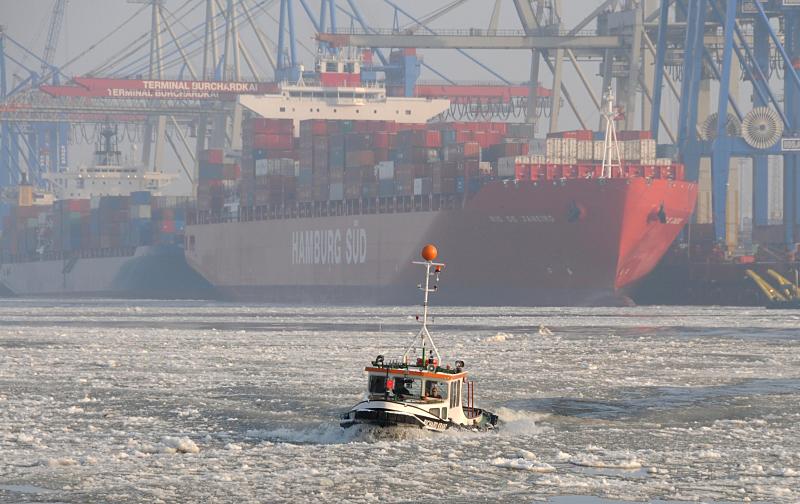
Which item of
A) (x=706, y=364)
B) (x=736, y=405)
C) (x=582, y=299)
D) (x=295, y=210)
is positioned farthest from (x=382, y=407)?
(x=295, y=210)

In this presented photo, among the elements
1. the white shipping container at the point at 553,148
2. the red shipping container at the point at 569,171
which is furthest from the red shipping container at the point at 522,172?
the red shipping container at the point at 569,171

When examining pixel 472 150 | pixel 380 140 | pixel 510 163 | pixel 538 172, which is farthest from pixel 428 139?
pixel 538 172

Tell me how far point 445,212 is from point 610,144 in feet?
40.0

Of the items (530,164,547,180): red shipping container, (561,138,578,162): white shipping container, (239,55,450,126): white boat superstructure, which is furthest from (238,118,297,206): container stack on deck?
(530,164,547,180): red shipping container

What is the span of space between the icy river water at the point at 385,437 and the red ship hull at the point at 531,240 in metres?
23.8

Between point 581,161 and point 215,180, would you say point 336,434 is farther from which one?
point 215,180

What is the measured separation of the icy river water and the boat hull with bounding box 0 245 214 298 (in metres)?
70.7

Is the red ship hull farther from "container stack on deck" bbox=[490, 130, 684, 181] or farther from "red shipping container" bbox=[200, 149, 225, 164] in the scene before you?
"red shipping container" bbox=[200, 149, 225, 164]

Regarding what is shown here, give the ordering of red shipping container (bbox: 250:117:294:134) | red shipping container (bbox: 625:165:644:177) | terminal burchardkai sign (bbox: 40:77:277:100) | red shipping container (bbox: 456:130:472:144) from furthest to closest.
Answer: terminal burchardkai sign (bbox: 40:77:277:100) → red shipping container (bbox: 250:117:294:134) → red shipping container (bbox: 456:130:472:144) → red shipping container (bbox: 625:165:644:177)

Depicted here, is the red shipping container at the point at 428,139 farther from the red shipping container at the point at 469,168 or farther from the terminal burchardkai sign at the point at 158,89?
the terminal burchardkai sign at the point at 158,89

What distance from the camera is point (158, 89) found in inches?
5271

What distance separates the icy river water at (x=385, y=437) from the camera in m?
24.8

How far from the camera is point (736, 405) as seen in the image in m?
36.2

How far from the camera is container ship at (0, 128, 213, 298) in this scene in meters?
134
